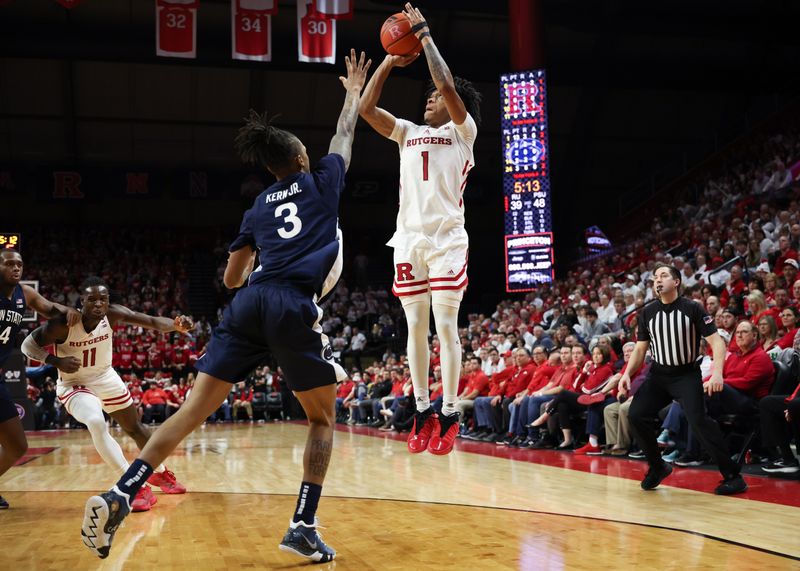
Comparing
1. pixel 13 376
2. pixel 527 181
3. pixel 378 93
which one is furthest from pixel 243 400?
pixel 378 93

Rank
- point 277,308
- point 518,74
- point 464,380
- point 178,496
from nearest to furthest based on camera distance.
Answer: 1. point 277,308
2. point 178,496
3. point 464,380
4. point 518,74

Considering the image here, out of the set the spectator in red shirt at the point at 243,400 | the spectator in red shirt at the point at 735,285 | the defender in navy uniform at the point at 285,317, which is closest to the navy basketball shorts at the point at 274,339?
the defender in navy uniform at the point at 285,317

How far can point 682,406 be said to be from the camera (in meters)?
6.00

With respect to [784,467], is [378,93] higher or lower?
higher

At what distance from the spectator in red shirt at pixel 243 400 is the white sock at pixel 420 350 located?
15.9 meters

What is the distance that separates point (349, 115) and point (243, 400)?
17142 millimetres

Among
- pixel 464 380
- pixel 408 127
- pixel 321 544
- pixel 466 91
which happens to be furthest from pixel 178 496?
pixel 464 380

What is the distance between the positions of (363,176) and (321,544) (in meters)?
24.7

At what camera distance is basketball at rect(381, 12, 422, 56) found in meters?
4.79

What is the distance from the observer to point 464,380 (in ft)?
43.6

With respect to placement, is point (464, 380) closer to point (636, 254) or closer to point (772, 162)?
point (636, 254)

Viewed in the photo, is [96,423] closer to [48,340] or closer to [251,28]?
[48,340]

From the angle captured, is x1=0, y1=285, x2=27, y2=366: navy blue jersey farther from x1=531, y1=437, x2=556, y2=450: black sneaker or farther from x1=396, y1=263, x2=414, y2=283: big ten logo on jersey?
x1=531, y1=437, x2=556, y2=450: black sneaker

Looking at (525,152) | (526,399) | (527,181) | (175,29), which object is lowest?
(526,399)
